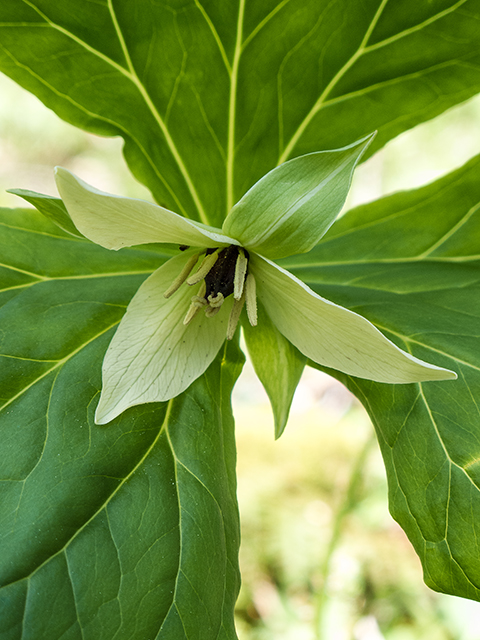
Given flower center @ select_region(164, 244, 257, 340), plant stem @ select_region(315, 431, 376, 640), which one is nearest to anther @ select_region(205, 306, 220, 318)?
flower center @ select_region(164, 244, 257, 340)

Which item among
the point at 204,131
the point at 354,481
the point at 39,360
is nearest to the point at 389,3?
the point at 204,131

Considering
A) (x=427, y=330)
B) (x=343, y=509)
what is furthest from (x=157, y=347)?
(x=343, y=509)

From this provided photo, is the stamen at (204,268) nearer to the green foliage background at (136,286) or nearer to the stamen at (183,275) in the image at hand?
the stamen at (183,275)

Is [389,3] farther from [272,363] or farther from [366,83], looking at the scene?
[272,363]

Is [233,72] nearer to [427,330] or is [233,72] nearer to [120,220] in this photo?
[120,220]

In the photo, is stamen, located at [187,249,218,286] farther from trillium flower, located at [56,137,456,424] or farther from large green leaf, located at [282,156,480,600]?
large green leaf, located at [282,156,480,600]

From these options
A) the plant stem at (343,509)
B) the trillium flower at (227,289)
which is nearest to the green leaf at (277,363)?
the trillium flower at (227,289)

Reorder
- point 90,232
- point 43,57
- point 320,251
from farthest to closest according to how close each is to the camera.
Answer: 1. point 320,251
2. point 43,57
3. point 90,232
